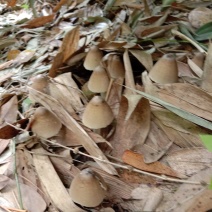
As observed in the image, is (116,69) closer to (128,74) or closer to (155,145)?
(128,74)

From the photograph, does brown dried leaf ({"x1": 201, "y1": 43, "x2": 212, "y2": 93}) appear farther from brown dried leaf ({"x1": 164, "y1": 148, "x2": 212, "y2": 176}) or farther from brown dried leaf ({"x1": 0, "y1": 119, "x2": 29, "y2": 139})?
brown dried leaf ({"x1": 0, "y1": 119, "x2": 29, "y2": 139})

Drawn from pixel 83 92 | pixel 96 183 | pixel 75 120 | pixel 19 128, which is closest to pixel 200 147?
pixel 96 183

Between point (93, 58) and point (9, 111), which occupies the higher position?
point (93, 58)

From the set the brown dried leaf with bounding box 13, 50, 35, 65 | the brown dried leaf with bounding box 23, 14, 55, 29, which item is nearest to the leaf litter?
the brown dried leaf with bounding box 13, 50, 35, 65

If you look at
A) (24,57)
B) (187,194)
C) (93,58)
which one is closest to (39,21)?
(24,57)

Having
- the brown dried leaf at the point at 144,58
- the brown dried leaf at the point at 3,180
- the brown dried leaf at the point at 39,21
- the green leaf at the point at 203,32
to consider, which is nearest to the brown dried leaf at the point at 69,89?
the brown dried leaf at the point at 144,58

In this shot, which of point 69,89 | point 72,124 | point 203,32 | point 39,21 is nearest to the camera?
point 72,124

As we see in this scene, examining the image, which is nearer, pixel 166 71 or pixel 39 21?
pixel 166 71

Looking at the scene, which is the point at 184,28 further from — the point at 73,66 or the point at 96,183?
the point at 96,183
